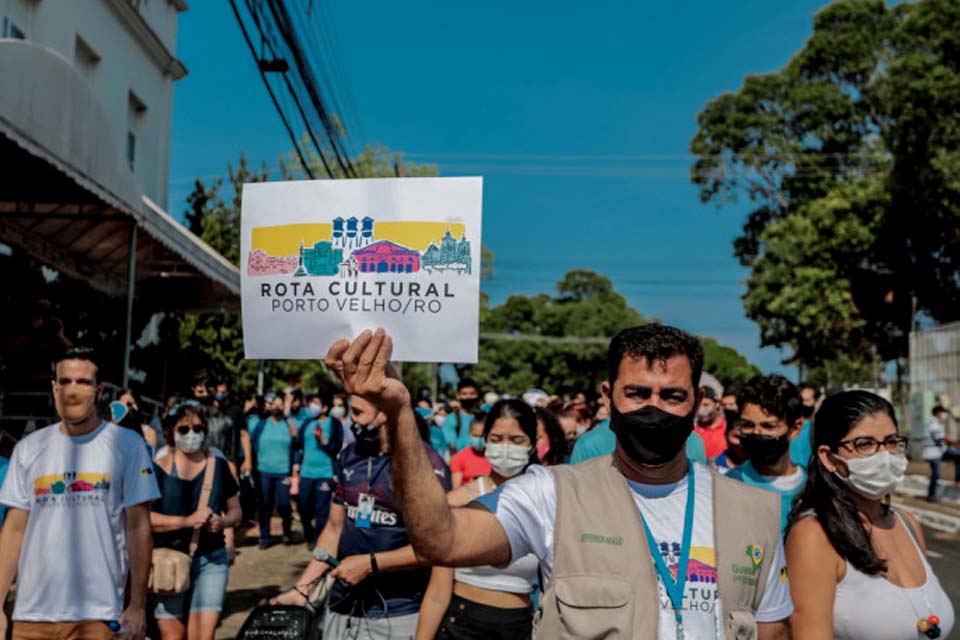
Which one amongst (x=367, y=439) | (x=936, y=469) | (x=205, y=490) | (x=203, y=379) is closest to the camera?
(x=367, y=439)

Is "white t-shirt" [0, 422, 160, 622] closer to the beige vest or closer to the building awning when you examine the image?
the beige vest

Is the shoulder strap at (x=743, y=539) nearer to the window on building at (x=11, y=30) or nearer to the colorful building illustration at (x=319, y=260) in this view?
the colorful building illustration at (x=319, y=260)

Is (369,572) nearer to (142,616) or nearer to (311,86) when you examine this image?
(142,616)

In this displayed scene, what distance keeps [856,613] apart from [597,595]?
125 centimetres

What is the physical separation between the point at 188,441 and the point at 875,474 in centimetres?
397

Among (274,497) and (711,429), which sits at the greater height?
(711,429)

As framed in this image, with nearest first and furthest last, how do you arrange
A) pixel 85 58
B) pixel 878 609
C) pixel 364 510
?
pixel 878 609 < pixel 364 510 < pixel 85 58

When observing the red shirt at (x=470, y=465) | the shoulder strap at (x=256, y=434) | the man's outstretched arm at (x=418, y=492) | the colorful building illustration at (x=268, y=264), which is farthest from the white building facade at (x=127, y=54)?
the man's outstretched arm at (x=418, y=492)

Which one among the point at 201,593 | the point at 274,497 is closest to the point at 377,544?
the point at 201,593

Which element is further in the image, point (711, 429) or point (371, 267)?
point (711, 429)

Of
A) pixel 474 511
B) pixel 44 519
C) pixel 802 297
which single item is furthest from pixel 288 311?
pixel 802 297

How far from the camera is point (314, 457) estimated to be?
35.4ft

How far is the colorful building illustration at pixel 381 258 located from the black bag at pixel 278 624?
2.13m

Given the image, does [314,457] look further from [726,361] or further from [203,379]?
[726,361]
